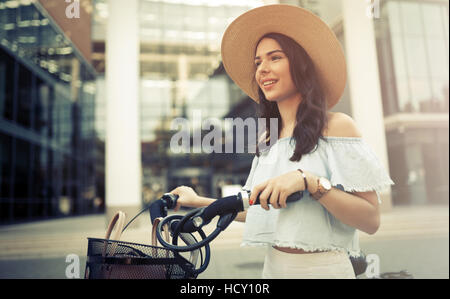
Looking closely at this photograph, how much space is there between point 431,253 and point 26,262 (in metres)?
3.25

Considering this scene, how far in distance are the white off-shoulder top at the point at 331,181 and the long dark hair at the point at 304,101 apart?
0.10ft

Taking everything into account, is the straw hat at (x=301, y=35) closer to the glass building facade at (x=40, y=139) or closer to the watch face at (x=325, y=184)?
the watch face at (x=325, y=184)

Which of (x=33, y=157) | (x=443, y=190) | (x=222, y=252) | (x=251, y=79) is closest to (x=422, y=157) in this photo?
(x=443, y=190)

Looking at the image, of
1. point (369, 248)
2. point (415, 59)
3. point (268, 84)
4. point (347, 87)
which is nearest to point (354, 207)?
point (268, 84)

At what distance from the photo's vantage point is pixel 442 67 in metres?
2.70

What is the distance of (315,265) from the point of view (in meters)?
1.07

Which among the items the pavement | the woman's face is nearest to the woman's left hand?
the pavement

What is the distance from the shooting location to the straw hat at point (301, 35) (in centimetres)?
116

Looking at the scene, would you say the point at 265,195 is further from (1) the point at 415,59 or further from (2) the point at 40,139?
(2) the point at 40,139

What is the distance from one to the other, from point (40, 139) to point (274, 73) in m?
12.3

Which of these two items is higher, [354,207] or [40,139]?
[40,139]
